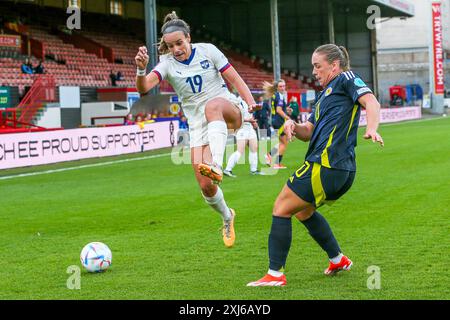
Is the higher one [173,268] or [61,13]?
[61,13]

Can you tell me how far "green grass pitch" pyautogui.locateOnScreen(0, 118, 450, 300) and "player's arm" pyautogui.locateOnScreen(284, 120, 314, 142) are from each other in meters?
1.20

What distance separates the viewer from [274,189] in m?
14.5

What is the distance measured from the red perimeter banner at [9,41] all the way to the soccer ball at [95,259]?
28071 mm

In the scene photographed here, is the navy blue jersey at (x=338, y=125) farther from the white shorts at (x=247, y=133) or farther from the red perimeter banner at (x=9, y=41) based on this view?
the red perimeter banner at (x=9, y=41)

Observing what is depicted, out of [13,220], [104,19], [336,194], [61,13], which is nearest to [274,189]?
[13,220]

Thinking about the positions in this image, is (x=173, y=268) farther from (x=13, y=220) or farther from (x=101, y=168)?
(x=101, y=168)

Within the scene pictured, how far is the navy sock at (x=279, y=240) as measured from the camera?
6.48m

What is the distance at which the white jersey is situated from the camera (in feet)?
27.0

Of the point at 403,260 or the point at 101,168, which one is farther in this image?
the point at 101,168

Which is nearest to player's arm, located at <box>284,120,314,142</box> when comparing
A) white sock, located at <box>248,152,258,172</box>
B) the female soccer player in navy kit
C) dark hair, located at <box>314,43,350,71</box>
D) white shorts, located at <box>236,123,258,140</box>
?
the female soccer player in navy kit

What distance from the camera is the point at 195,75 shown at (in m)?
8.27

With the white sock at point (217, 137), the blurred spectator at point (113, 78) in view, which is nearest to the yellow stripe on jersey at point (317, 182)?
the white sock at point (217, 137)
